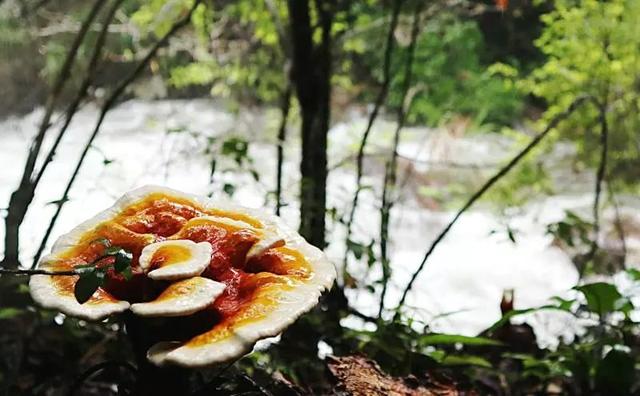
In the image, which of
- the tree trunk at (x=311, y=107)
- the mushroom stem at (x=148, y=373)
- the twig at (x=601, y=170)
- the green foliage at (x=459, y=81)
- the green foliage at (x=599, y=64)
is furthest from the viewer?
the green foliage at (x=459, y=81)

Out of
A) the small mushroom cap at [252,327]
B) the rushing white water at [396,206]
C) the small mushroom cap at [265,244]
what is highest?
the small mushroom cap at [265,244]

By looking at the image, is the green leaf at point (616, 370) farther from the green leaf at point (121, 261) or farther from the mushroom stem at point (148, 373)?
the green leaf at point (121, 261)

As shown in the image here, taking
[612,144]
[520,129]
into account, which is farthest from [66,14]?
[520,129]

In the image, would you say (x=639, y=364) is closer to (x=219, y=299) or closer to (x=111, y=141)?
(x=219, y=299)

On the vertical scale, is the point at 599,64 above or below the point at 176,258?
above

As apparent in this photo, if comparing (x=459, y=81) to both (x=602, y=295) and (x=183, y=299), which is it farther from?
(x=183, y=299)

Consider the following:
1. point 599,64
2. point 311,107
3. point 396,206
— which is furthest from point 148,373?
point 396,206

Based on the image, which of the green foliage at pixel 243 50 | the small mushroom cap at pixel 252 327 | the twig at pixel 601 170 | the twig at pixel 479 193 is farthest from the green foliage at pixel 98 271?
the green foliage at pixel 243 50
